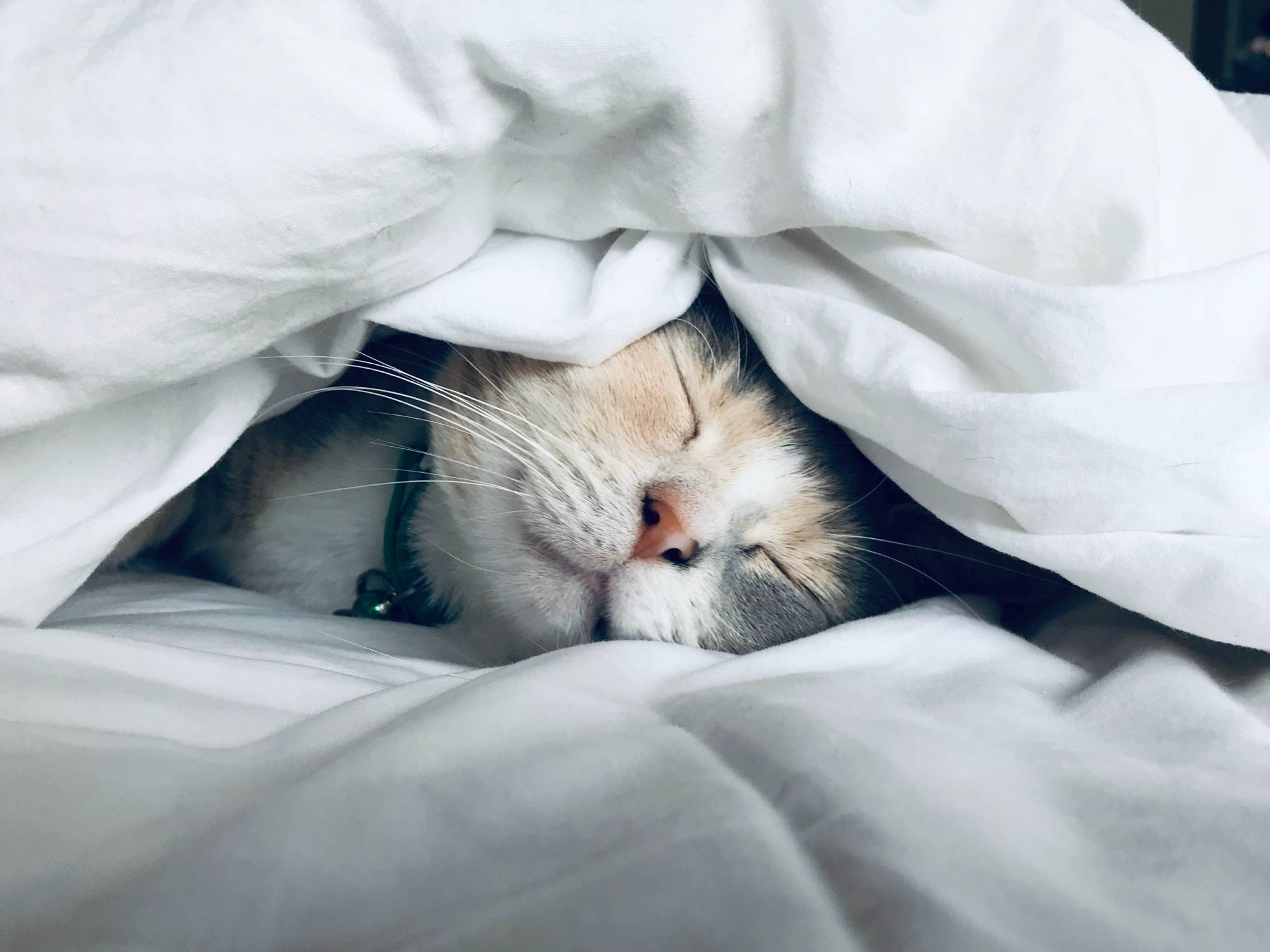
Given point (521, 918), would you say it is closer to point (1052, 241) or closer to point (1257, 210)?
point (1052, 241)

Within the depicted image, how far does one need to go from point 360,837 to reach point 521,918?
9 cm

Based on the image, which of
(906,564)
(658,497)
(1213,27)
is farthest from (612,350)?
(1213,27)

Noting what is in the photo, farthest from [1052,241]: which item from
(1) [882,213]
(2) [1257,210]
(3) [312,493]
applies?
(3) [312,493]

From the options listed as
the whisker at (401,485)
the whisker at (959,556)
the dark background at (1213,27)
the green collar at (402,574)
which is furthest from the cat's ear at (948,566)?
the dark background at (1213,27)

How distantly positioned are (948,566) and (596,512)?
0.42m

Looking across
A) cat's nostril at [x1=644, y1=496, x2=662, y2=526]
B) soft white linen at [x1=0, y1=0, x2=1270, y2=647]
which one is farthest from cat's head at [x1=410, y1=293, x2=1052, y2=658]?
soft white linen at [x1=0, y1=0, x2=1270, y2=647]

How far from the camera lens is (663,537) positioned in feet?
2.55

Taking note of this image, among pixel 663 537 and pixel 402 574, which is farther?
pixel 402 574

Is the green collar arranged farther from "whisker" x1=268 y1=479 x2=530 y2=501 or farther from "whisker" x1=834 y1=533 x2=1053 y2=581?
"whisker" x1=834 y1=533 x2=1053 y2=581

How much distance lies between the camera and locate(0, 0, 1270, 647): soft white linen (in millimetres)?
550

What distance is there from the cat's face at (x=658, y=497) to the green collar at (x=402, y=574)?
0.15 metres

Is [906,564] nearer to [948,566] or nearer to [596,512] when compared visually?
[948,566]

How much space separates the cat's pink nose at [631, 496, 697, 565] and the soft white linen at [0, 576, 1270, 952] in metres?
0.18

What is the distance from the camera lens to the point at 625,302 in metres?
0.74
